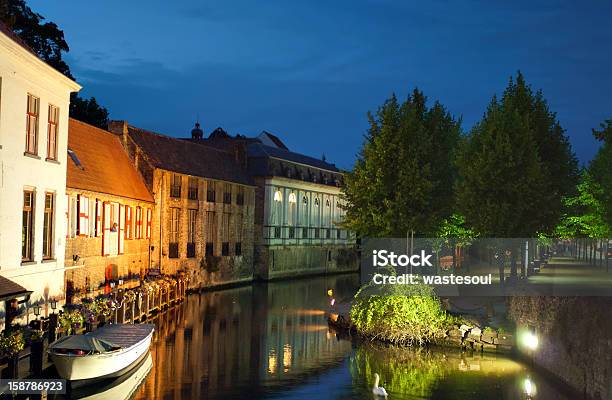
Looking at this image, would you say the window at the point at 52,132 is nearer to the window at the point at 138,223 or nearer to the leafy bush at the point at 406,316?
the leafy bush at the point at 406,316

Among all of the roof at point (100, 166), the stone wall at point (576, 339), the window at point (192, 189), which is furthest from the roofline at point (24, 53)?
the window at point (192, 189)

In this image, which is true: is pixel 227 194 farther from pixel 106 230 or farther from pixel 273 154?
pixel 106 230

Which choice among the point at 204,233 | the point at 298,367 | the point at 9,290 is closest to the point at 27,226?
the point at 9,290

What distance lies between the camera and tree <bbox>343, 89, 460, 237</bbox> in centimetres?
4134

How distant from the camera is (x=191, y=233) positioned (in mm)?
59688

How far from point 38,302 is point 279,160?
2038 inches

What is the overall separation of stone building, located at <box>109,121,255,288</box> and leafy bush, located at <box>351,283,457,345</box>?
22.3 m

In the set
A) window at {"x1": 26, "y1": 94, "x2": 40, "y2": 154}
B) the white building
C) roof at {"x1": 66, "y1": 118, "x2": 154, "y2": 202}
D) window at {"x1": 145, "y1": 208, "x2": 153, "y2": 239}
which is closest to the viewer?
the white building

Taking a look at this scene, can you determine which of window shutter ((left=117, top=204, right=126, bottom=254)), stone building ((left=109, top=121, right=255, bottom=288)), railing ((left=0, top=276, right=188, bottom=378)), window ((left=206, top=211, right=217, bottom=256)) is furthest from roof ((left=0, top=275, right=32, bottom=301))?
window ((left=206, top=211, right=217, bottom=256))

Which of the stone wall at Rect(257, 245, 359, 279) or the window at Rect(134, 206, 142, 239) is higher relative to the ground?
the window at Rect(134, 206, 142, 239)

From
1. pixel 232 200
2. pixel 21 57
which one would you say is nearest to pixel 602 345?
pixel 21 57

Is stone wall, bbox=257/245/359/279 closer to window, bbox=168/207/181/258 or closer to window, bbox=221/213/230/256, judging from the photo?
window, bbox=221/213/230/256

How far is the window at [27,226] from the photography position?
89.6 ft

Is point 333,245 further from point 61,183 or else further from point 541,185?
point 61,183
